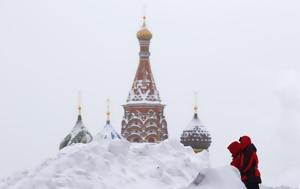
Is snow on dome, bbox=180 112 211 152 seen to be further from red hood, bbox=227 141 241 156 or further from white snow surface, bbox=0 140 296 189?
red hood, bbox=227 141 241 156

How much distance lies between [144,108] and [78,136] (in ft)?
20.0

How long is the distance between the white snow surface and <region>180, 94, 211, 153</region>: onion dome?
3790 cm

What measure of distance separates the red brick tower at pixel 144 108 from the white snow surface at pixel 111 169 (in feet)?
118

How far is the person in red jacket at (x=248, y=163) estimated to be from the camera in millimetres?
9781

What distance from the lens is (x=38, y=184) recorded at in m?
12.3

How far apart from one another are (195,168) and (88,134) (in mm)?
Result: 33182

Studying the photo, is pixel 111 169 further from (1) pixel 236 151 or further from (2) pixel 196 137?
(2) pixel 196 137

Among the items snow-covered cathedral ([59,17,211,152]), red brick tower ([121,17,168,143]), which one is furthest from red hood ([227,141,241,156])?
red brick tower ([121,17,168,143])

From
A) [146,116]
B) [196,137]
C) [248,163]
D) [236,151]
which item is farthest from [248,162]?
[196,137]

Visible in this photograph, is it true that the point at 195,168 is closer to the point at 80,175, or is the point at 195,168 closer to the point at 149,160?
the point at 149,160

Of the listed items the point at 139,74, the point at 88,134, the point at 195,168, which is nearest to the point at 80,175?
the point at 195,168

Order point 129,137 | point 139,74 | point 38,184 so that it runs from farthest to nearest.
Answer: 1. point 139,74
2. point 129,137
3. point 38,184

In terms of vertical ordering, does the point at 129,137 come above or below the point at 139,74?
below

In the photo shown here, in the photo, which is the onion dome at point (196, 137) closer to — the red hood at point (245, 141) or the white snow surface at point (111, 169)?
the white snow surface at point (111, 169)
